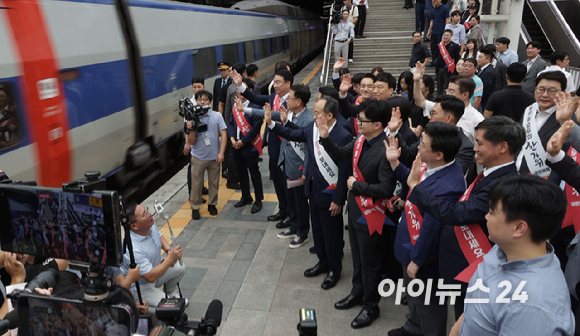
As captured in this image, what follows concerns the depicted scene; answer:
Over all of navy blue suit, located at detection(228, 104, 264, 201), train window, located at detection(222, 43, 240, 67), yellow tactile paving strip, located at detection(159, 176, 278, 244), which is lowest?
yellow tactile paving strip, located at detection(159, 176, 278, 244)

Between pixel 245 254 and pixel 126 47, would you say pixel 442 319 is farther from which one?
pixel 126 47

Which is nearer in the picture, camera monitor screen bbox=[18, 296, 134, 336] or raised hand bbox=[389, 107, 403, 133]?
camera monitor screen bbox=[18, 296, 134, 336]

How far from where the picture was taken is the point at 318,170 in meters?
3.82

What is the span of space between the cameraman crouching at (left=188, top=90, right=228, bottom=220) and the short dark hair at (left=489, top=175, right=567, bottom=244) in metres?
4.15

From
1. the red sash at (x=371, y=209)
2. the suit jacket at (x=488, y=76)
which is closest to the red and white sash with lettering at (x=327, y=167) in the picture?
the red sash at (x=371, y=209)

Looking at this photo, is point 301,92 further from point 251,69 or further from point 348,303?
point 251,69

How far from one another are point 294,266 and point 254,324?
102 cm

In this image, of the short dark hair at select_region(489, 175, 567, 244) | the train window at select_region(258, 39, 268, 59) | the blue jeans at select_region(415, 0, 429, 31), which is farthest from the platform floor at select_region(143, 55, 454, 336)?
the blue jeans at select_region(415, 0, 429, 31)

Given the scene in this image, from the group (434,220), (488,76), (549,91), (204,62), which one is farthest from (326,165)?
(204,62)

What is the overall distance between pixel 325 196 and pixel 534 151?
1796mm

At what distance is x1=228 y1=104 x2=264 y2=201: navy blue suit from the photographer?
5336mm

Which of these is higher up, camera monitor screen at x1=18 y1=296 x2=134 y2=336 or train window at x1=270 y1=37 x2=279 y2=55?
train window at x1=270 y1=37 x2=279 y2=55

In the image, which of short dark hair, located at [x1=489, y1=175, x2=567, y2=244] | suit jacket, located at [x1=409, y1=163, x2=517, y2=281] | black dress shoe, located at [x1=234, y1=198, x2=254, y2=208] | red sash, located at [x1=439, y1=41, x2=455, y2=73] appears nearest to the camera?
short dark hair, located at [x1=489, y1=175, x2=567, y2=244]

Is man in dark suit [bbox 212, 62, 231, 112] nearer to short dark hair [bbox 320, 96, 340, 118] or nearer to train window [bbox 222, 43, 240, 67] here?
train window [bbox 222, 43, 240, 67]
